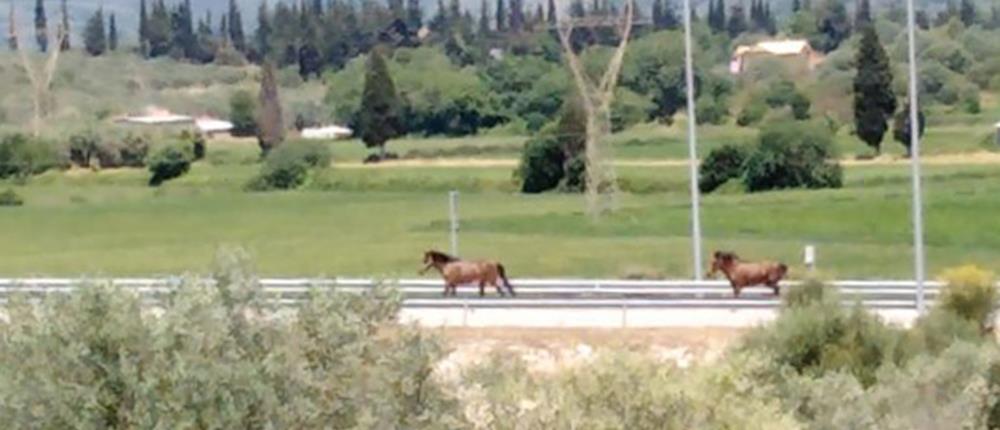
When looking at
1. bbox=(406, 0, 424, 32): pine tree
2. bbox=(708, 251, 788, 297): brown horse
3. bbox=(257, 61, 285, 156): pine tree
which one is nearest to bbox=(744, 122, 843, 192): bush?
bbox=(257, 61, 285, 156): pine tree

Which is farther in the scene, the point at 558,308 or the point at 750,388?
the point at 558,308

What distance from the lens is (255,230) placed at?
6309 cm

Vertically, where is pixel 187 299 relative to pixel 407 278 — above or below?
above

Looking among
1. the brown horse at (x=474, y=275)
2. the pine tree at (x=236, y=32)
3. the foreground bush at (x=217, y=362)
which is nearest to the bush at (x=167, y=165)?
the brown horse at (x=474, y=275)

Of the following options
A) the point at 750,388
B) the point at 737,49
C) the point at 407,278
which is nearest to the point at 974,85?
the point at 737,49

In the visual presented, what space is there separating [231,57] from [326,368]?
6298 inches

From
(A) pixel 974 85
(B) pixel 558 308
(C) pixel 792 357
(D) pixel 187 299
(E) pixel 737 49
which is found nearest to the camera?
(D) pixel 187 299

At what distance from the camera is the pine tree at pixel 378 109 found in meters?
95.1

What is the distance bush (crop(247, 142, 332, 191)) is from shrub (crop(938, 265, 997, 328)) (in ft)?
158

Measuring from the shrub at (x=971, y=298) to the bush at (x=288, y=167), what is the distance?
4816cm

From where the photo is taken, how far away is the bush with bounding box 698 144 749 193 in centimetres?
6938

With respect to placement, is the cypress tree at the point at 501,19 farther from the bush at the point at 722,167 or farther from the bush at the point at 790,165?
the bush at the point at 790,165

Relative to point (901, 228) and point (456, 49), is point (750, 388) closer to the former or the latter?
point (901, 228)

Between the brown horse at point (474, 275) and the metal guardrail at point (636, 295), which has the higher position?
the brown horse at point (474, 275)
